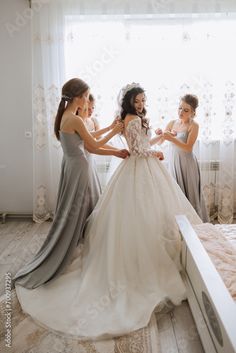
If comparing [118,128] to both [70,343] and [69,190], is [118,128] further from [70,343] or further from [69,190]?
[70,343]

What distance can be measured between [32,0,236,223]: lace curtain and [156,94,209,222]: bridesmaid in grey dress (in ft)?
1.13

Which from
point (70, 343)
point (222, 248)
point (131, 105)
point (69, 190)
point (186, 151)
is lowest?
point (70, 343)

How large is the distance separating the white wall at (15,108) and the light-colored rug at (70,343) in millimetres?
2028

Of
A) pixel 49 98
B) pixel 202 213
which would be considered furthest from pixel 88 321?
pixel 49 98

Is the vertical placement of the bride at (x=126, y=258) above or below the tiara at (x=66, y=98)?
below

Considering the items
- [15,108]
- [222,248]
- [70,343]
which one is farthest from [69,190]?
[15,108]

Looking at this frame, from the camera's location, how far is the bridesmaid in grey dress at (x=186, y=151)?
2875 millimetres

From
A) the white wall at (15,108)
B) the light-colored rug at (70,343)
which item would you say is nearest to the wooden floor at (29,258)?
the light-colored rug at (70,343)

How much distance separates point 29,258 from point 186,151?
1.77m

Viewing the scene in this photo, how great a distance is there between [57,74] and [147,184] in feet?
5.69

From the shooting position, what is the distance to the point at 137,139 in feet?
7.75

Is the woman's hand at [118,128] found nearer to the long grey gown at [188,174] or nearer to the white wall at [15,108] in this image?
the long grey gown at [188,174]

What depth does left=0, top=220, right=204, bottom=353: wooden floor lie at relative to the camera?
179 cm

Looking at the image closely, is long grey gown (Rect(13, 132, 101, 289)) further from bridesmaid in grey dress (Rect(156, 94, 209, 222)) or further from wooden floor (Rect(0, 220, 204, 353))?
bridesmaid in grey dress (Rect(156, 94, 209, 222))
